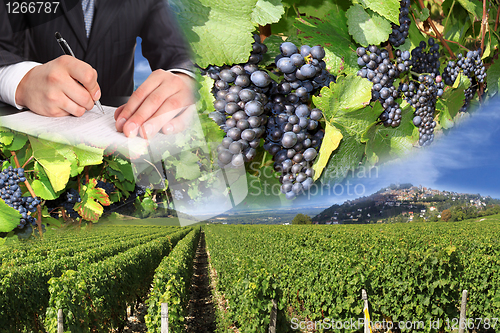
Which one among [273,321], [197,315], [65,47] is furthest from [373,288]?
[65,47]

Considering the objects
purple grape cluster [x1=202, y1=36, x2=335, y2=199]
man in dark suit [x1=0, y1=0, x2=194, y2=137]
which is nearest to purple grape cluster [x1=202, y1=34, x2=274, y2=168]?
purple grape cluster [x1=202, y1=36, x2=335, y2=199]

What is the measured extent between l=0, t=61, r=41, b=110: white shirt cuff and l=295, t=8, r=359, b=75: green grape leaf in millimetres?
883

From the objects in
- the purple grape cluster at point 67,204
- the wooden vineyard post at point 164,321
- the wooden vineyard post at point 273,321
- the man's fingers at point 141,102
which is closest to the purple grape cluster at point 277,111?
the man's fingers at point 141,102

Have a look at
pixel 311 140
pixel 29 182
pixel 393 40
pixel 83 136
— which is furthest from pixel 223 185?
pixel 29 182

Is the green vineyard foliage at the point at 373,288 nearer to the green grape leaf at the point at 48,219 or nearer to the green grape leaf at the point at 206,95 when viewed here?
the green grape leaf at the point at 48,219

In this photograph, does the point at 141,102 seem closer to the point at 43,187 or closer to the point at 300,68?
the point at 300,68

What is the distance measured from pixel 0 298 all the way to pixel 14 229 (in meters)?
5.24

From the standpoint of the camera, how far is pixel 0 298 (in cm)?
519

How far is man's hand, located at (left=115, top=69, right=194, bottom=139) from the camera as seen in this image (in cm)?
88

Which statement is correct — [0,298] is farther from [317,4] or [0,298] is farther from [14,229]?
[317,4]

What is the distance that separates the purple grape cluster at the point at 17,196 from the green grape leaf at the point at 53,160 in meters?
0.21

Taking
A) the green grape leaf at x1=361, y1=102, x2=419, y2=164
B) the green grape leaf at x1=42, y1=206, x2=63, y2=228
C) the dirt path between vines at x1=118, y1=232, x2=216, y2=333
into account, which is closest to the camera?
the green grape leaf at x1=361, y1=102, x2=419, y2=164

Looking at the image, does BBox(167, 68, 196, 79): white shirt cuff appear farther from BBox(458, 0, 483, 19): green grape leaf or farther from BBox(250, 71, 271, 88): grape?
BBox(458, 0, 483, 19): green grape leaf

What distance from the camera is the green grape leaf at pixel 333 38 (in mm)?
810
